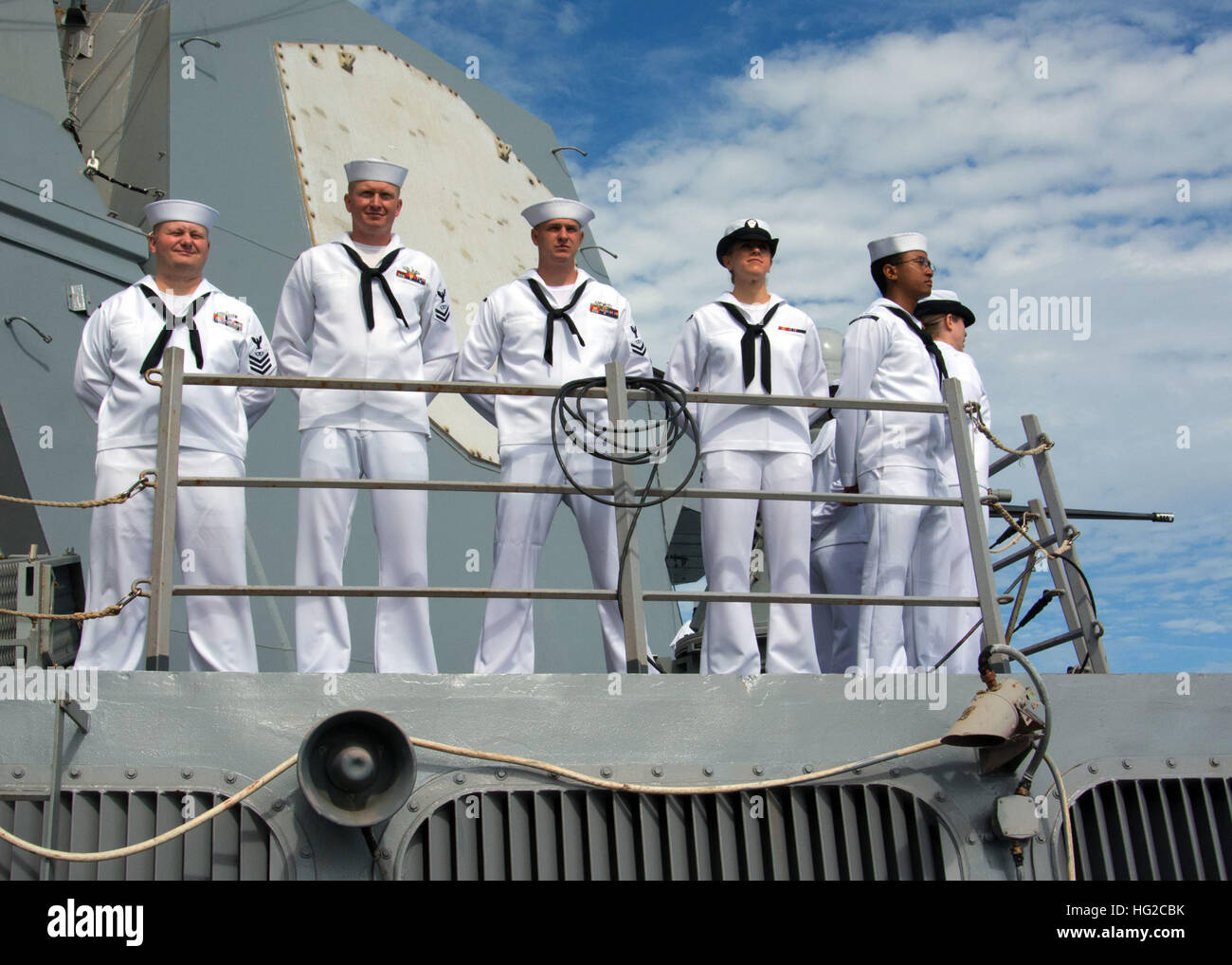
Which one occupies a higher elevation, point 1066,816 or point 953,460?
point 953,460

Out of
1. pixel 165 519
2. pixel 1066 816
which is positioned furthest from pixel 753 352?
pixel 165 519

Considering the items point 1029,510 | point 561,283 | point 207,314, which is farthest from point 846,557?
point 207,314

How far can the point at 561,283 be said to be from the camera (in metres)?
4.63

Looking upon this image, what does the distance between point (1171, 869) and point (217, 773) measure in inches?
84.3

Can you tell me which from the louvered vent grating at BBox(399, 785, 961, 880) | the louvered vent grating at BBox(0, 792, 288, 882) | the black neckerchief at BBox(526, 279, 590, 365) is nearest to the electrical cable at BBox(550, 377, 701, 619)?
the louvered vent grating at BBox(399, 785, 961, 880)

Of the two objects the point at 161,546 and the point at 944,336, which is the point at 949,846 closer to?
the point at 161,546

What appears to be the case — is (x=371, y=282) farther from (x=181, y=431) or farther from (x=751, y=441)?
(x=751, y=441)

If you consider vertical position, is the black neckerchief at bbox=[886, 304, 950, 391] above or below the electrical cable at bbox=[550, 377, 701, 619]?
above

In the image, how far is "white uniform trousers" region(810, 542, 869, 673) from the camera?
15.7 feet

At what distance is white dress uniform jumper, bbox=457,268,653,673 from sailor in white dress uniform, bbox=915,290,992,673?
1072 mm

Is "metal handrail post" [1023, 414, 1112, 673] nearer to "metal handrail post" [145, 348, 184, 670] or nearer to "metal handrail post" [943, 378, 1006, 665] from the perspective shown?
"metal handrail post" [943, 378, 1006, 665]

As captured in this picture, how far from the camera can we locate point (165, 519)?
10.1 feet

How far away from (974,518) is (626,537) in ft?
2.97

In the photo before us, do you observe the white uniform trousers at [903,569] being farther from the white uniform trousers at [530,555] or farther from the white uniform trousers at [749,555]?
the white uniform trousers at [530,555]
